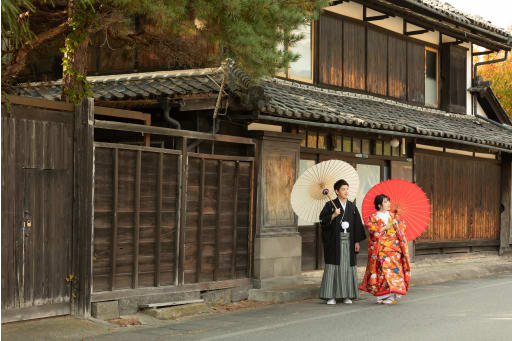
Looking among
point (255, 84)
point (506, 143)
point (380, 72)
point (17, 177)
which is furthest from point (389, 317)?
point (506, 143)

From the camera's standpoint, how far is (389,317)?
31.9ft

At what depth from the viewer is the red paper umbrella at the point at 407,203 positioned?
11.5 m

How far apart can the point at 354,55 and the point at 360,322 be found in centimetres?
875

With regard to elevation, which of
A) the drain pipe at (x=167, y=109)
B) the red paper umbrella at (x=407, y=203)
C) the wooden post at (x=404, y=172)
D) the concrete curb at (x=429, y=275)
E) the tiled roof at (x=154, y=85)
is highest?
the tiled roof at (x=154, y=85)

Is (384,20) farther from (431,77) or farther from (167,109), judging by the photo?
(167,109)

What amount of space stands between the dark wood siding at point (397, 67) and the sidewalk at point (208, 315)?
4297 mm

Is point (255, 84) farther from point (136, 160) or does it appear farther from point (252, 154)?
point (136, 160)

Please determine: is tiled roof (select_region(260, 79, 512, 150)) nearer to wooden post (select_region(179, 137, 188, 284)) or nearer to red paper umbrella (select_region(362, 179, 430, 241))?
wooden post (select_region(179, 137, 188, 284))

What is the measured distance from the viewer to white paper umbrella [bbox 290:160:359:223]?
1118 centimetres

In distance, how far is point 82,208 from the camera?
9047 millimetres

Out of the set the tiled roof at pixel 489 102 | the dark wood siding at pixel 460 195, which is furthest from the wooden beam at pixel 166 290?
the tiled roof at pixel 489 102

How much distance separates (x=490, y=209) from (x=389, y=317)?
12.3 meters

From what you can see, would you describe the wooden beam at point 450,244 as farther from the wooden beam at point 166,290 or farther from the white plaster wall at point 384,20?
the wooden beam at point 166,290

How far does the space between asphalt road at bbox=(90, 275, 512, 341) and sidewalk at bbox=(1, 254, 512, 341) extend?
0.57ft
